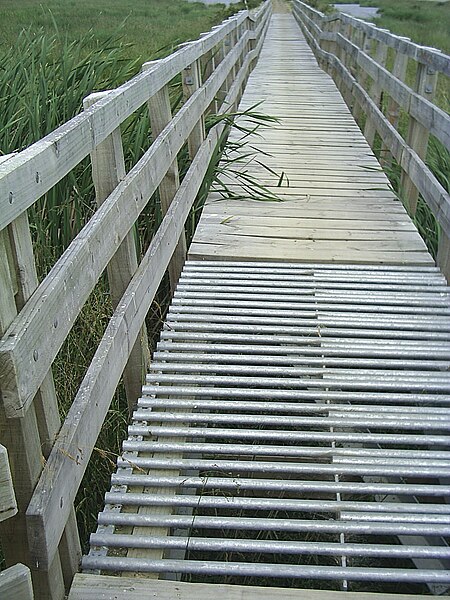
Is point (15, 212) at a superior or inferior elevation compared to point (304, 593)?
superior

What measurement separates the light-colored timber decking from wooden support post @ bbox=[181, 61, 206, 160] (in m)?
0.43

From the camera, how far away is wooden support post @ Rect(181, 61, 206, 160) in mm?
4284

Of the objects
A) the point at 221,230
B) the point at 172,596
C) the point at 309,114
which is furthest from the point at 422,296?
the point at 309,114

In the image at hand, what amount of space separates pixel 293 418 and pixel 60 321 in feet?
3.65

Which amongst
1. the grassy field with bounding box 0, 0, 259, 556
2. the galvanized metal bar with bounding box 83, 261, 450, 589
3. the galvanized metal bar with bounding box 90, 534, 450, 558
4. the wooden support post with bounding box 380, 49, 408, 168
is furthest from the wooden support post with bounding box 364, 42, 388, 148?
the galvanized metal bar with bounding box 90, 534, 450, 558

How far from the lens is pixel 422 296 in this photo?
11.2ft

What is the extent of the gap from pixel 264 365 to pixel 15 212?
1.68 meters

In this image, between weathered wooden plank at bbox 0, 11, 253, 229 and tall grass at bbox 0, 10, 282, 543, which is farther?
tall grass at bbox 0, 10, 282, 543

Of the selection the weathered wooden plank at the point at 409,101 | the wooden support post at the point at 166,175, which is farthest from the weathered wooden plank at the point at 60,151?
the weathered wooden plank at the point at 409,101

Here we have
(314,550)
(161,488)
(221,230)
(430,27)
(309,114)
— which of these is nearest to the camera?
(314,550)

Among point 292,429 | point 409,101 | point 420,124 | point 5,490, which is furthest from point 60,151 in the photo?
point 409,101

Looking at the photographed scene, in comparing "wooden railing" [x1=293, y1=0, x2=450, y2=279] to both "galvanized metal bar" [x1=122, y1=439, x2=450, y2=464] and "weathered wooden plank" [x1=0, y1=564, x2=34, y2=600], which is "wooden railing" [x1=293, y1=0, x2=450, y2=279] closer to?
"galvanized metal bar" [x1=122, y1=439, x2=450, y2=464]

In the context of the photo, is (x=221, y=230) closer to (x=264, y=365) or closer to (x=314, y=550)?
(x=264, y=365)

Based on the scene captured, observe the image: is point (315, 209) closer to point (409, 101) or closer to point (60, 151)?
point (409, 101)
